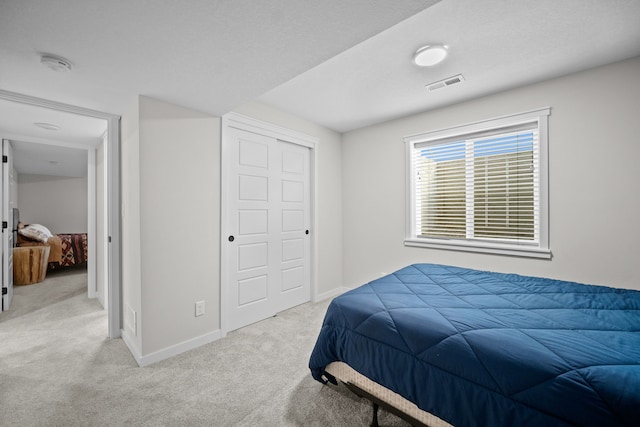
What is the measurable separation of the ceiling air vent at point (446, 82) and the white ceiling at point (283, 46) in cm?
8

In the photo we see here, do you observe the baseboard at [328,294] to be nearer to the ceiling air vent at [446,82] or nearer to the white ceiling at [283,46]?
the white ceiling at [283,46]

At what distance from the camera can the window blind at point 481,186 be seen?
262 cm

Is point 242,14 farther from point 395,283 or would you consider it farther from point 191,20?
point 395,283

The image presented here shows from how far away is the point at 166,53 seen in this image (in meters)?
1.55

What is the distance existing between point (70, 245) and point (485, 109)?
279 inches

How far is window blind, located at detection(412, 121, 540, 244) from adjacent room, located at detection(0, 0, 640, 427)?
0.02 metres

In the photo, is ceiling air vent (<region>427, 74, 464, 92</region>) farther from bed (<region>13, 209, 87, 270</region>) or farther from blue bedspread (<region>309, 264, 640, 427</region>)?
bed (<region>13, 209, 87, 270</region>)

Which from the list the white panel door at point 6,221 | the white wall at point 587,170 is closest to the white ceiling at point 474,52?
the white wall at point 587,170

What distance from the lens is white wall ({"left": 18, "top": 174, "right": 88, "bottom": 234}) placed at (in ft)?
19.5

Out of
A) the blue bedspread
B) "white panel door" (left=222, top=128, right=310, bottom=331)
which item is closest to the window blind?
the blue bedspread

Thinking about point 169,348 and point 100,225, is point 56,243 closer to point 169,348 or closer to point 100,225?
point 100,225

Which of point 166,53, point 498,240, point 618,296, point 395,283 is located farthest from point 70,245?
point 618,296

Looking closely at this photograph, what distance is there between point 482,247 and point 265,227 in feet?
7.79

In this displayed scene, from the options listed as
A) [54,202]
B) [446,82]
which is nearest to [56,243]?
[54,202]
